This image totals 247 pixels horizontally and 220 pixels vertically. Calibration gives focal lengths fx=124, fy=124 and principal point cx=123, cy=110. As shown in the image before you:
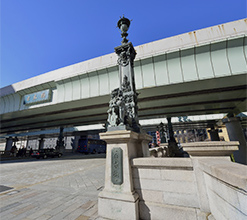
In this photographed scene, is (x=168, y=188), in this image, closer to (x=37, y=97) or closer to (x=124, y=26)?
(x=124, y=26)

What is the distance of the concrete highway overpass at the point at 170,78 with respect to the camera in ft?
30.6

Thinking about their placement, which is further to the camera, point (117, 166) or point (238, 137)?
point (238, 137)

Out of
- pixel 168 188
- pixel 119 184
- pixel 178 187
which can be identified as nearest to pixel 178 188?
pixel 178 187

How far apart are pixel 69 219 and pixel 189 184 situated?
9.40 feet

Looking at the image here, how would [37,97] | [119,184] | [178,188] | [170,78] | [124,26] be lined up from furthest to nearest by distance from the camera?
[37,97] < [170,78] < [124,26] < [119,184] < [178,188]

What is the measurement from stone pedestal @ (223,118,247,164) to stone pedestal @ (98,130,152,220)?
19199mm

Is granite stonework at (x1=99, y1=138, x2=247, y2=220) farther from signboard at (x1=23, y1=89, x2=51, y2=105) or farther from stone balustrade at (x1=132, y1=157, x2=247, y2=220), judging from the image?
signboard at (x1=23, y1=89, x2=51, y2=105)

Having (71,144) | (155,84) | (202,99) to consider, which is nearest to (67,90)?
(155,84)

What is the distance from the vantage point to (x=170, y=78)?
1076 cm

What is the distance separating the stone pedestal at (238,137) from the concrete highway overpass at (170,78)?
63.3 inches

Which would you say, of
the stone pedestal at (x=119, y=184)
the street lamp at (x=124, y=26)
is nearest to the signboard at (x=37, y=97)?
the street lamp at (x=124, y=26)

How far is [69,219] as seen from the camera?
9.58 feet

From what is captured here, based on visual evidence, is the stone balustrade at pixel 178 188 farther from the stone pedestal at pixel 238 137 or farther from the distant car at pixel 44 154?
the distant car at pixel 44 154

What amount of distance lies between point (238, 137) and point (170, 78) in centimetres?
Answer: 1353
